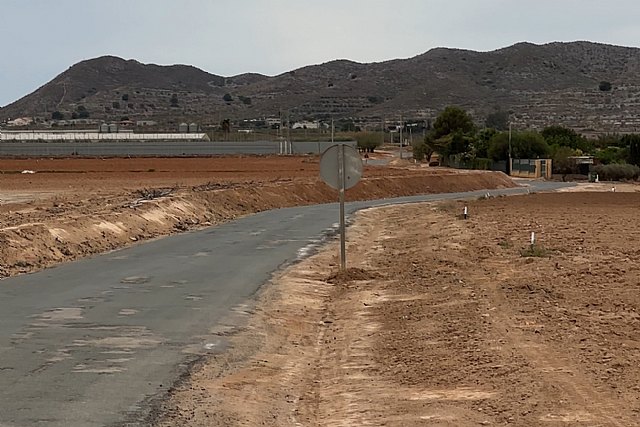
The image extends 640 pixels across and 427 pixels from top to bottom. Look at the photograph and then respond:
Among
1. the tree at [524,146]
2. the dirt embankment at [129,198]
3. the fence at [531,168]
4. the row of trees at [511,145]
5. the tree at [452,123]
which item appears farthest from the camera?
the tree at [452,123]

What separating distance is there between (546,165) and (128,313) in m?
93.0

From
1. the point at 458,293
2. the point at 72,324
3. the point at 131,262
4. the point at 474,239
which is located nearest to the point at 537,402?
the point at 72,324

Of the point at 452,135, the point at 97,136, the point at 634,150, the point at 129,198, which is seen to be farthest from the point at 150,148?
the point at 129,198

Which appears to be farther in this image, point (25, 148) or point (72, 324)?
point (25, 148)

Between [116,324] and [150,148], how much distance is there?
132 meters

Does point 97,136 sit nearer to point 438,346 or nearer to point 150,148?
point 150,148

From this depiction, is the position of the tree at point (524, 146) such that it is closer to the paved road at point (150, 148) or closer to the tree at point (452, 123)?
the tree at point (452, 123)

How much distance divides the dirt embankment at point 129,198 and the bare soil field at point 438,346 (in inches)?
274

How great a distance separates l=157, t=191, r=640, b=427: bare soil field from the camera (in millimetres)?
9273

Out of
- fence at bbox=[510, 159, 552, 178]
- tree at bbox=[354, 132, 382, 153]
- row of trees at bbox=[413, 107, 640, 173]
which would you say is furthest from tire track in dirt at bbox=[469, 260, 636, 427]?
tree at bbox=[354, 132, 382, 153]

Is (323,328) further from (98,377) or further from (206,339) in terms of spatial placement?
(98,377)

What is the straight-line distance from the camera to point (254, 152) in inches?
5728

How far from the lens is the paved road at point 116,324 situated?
31.1ft

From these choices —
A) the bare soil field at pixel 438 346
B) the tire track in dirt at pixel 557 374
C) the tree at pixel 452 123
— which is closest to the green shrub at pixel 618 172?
the tree at pixel 452 123
